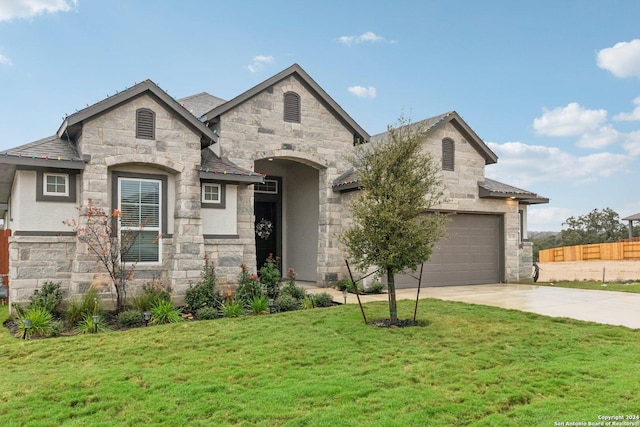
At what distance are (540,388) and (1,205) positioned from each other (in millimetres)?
20117

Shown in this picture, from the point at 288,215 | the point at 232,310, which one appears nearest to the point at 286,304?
the point at 232,310

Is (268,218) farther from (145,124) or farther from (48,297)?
(48,297)

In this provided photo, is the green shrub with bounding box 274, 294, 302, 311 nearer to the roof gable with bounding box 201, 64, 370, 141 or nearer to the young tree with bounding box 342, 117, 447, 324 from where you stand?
the young tree with bounding box 342, 117, 447, 324

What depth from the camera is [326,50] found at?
1554cm

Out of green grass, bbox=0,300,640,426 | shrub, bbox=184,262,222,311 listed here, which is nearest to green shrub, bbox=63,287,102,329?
green grass, bbox=0,300,640,426

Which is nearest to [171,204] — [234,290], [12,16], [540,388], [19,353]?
[234,290]

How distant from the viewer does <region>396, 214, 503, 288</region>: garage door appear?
49.4 ft

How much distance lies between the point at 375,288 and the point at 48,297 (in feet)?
27.4

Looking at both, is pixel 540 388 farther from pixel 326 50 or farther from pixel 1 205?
pixel 1 205

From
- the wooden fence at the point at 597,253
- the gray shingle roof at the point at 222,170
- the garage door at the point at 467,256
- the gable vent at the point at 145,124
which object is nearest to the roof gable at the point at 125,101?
the gable vent at the point at 145,124

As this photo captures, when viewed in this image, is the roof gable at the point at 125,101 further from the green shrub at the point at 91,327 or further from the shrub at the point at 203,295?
the green shrub at the point at 91,327

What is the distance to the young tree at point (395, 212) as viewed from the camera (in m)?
8.20

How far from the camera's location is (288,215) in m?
17.5

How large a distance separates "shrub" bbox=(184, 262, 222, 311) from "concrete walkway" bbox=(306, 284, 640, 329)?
3.17 m
